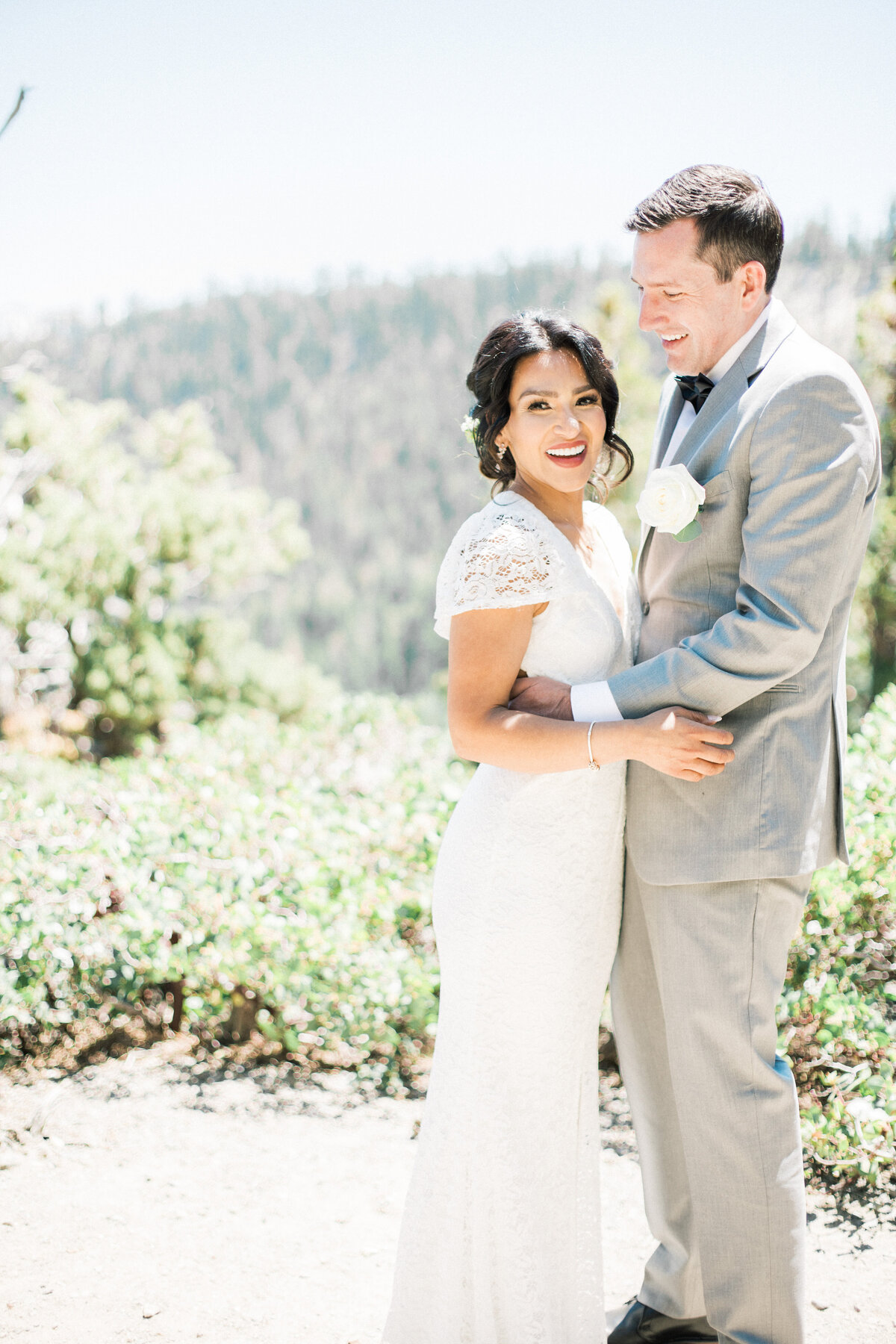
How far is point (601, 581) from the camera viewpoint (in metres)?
2.19

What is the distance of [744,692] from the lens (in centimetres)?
186

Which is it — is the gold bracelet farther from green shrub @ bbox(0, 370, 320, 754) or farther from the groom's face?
green shrub @ bbox(0, 370, 320, 754)

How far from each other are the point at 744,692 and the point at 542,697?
16.3 inches

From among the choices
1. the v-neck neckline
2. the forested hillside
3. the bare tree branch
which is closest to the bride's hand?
the v-neck neckline

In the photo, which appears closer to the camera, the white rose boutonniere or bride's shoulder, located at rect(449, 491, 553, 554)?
the white rose boutonniere

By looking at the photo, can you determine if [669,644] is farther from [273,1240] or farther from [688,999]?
[273,1240]

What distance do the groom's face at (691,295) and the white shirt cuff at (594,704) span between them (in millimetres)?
723

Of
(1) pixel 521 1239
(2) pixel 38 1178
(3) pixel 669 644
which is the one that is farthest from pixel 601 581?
(2) pixel 38 1178

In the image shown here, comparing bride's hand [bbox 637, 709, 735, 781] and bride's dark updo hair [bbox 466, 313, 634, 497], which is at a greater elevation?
bride's dark updo hair [bbox 466, 313, 634, 497]

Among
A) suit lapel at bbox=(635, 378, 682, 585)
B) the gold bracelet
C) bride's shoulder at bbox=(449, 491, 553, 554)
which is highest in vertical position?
suit lapel at bbox=(635, 378, 682, 585)

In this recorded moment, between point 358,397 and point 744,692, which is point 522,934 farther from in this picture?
point 358,397

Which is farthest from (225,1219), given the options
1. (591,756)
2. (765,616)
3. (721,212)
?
(721,212)

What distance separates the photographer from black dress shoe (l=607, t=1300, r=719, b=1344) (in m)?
2.22

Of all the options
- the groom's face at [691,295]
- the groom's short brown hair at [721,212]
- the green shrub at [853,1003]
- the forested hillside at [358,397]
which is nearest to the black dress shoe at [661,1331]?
the green shrub at [853,1003]
